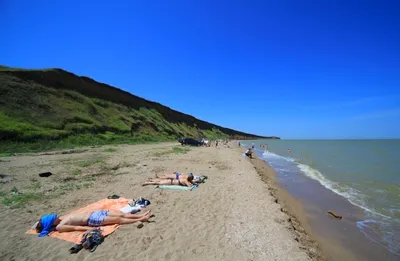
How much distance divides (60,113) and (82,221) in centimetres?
3263

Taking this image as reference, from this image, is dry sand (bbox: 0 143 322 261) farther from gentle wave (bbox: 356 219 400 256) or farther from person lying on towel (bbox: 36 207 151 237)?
gentle wave (bbox: 356 219 400 256)

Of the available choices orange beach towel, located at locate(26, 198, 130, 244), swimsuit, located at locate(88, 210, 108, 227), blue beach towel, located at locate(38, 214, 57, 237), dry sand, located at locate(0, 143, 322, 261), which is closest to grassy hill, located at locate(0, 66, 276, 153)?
dry sand, located at locate(0, 143, 322, 261)

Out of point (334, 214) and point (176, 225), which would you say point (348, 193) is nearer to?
point (334, 214)

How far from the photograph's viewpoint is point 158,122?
6266cm

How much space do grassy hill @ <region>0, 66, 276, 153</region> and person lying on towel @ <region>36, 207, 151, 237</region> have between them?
18913mm

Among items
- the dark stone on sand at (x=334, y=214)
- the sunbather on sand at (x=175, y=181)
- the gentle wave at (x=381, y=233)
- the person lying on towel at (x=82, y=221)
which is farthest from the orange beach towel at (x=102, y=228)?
the dark stone on sand at (x=334, y=214)

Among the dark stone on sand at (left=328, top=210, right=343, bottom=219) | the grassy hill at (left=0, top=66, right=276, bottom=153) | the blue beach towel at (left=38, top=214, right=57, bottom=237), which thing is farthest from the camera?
the grassy hill at (left=0, top=66, right=276, bottom=153)

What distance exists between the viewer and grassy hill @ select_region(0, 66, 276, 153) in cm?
2414

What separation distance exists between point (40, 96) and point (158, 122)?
3142 cm

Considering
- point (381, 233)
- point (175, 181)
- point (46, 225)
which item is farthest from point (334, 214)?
point (46, 225)

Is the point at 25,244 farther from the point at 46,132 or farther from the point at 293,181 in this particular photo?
the point at 46,132

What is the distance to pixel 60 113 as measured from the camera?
33.0 m

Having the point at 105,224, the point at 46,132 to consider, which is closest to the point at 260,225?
the point at 105,224

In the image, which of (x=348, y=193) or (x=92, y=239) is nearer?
(x=92, y=239)
